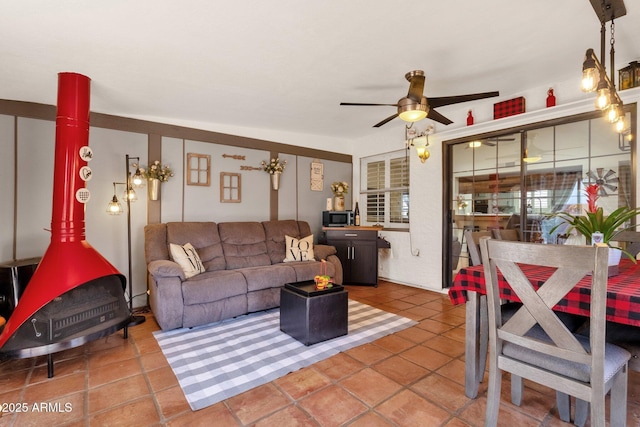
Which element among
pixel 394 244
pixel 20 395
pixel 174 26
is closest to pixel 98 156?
pixel 174 26

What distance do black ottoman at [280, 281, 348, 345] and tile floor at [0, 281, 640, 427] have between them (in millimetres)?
305

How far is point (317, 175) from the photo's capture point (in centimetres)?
538

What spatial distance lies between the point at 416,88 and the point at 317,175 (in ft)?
10.0

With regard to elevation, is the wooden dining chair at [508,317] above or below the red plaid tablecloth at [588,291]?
below

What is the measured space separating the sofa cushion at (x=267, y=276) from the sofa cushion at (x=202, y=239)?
18.2 inches

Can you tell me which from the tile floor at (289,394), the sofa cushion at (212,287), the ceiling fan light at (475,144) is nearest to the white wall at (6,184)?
the tile floor at (289,394)

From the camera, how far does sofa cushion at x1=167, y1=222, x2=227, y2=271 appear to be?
12.0 ft

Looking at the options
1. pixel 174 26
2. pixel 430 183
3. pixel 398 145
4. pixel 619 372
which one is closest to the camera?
pixel 619 372

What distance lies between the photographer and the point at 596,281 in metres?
1.20

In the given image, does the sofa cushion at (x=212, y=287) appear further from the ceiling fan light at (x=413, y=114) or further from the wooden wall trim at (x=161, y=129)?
→ the ceiling fan light at (x=413, y=114)

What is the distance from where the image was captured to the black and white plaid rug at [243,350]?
209 centimetres

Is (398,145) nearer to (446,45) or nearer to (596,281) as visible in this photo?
(446,45)

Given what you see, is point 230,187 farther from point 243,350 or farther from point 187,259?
point 243,350

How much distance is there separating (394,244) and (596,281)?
3.82 m
